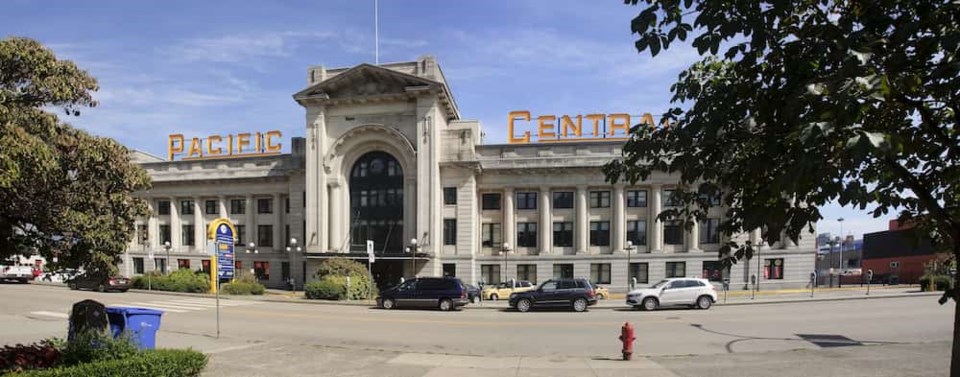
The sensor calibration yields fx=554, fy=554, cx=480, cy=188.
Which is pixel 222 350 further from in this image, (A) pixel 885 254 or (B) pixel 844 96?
(A) pixel 885 254

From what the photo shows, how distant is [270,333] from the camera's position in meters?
19.0

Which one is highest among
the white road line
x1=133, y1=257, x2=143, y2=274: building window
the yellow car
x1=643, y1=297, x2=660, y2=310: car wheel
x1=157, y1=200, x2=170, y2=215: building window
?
x1=157, y1=200, x2=170, y2=215: building window

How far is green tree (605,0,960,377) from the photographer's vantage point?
118 inches

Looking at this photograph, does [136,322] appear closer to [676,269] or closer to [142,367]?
[142,367]

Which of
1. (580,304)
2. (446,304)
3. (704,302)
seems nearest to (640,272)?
(704,302)

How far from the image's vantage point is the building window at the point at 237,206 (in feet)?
179

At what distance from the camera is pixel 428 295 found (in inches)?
1128

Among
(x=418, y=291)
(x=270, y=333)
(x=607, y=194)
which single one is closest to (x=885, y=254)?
(x=607, y=194)

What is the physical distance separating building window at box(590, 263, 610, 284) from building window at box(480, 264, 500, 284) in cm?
805

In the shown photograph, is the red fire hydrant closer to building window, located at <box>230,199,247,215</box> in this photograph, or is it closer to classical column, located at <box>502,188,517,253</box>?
classical column, located at <box>502,188,517,253</box>

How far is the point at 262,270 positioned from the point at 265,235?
335 centimetres

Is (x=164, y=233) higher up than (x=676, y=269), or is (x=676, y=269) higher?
(x=164, y=233)

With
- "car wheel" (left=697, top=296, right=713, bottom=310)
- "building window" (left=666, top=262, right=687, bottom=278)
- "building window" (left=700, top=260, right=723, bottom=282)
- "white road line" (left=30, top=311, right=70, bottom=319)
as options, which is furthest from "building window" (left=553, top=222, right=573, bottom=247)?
"white road line" (left=30, top=311, right=70, bottom=319)

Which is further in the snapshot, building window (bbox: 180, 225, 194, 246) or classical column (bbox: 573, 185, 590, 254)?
building window (bbox: 180, 225, 194, 246)
